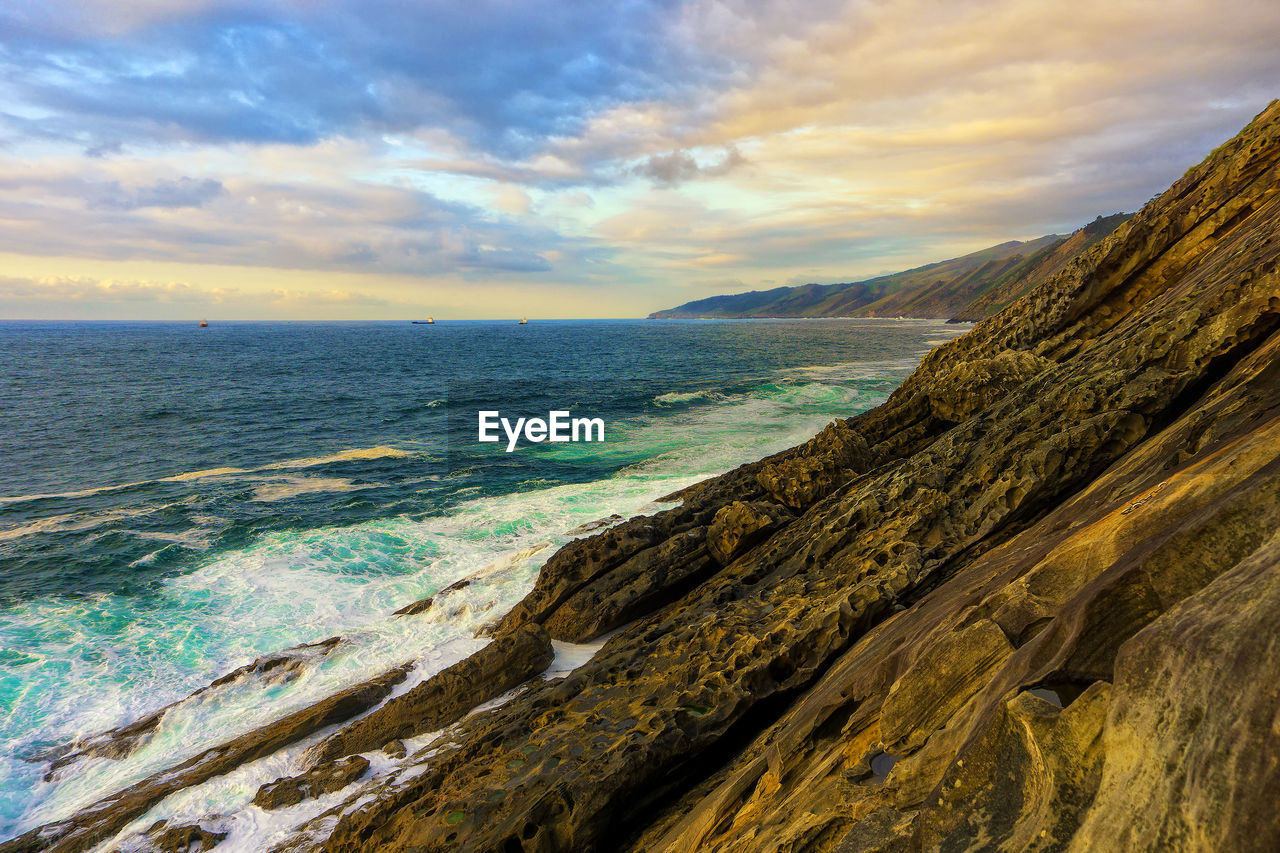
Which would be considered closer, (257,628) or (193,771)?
(193,771)

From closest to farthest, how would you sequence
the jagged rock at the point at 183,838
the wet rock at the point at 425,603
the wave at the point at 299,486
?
the jagged rock at the point at 183,838
the wet rock at the point at 425,603
the wave at the point at 299,486

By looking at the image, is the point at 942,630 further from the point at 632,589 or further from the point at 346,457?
the point at 346,457

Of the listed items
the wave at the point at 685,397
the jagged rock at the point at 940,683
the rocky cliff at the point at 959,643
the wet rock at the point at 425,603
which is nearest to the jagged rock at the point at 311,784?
the rocky cliff at the point at 959,643

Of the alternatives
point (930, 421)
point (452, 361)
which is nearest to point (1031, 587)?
point (930, 421)

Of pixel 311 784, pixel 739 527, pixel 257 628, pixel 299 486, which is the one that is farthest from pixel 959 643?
pixel 299 486

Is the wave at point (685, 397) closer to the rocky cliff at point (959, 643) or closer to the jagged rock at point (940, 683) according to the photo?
the rocky cliff at point (959, 643)

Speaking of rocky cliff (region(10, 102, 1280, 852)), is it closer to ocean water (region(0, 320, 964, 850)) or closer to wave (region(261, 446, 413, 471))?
ocean water (region(0, 320, 964, 850))
